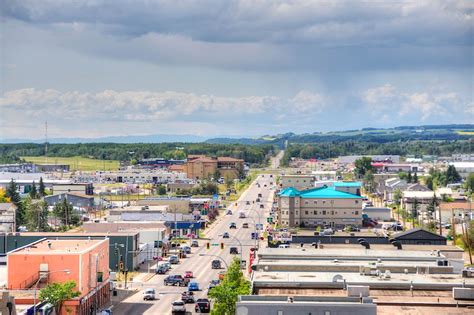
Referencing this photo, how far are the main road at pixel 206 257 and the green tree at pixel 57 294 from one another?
5.79 m

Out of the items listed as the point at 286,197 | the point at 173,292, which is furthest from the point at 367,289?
the point at 286,197

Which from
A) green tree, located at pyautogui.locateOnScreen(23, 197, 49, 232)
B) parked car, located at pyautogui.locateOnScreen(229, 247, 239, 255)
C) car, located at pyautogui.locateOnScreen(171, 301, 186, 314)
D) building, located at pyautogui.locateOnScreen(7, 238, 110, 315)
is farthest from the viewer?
green tree, located at pyautogui.locateOnScreen(23, 197, 49, 232)

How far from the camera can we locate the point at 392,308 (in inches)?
1612

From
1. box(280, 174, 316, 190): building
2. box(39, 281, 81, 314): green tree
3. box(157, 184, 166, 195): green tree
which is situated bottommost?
box(39, 281, 81, 314): green tree

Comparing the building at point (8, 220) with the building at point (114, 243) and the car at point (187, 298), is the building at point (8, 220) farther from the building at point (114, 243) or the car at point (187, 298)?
the car at point (187, 298)

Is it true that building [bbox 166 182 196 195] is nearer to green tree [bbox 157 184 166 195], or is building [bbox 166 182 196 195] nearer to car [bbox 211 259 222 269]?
green tree [bbox 157 184 166 195]

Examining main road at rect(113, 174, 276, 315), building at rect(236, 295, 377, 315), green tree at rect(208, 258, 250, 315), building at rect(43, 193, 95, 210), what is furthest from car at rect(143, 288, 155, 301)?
building at rect(43, 193, 95, 210)

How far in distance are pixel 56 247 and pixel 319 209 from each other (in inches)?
2459

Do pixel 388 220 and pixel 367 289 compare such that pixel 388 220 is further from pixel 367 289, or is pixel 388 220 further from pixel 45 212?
pixel 367 289

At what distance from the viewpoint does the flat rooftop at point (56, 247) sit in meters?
61.1

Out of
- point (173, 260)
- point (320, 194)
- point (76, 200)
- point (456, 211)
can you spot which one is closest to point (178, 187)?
point (76, 200)

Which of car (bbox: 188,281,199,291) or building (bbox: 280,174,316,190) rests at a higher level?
building (bbox: 280,174,316,190)

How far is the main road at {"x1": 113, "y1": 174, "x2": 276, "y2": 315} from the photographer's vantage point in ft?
211

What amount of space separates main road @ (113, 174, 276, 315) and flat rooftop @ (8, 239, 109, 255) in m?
4.32
